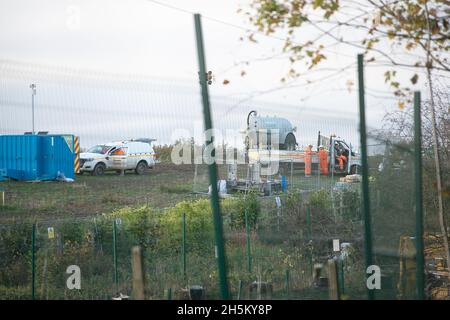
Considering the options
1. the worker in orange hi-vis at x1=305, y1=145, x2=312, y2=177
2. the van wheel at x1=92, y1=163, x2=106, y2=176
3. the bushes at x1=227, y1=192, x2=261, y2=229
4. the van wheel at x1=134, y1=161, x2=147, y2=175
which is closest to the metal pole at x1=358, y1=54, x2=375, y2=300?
the worker in orange hi-vis at x1=305, y1=145, x2=312, y2=177

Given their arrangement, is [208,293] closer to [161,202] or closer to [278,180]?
[161,202]

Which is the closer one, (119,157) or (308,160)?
(308,160)

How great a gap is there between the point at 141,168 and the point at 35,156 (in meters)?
3.17

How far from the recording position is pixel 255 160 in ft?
44.7

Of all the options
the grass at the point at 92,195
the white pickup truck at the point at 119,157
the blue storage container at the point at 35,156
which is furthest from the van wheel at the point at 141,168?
the blue storage container at the point at 35,156

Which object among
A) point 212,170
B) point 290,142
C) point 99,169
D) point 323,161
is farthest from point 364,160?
point 99,169

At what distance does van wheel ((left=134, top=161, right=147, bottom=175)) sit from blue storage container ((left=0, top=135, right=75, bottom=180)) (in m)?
1.52

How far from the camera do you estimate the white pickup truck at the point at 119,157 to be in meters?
12.4

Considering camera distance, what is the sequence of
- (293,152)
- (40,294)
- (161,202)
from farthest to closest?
(161,202)
(293,152)
(40,294)

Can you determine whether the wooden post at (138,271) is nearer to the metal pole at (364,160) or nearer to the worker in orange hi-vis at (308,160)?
the metal pole at (364,160)

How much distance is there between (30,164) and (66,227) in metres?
1.22

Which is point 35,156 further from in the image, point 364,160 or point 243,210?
point 364,160

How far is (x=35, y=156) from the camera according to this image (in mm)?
11250
